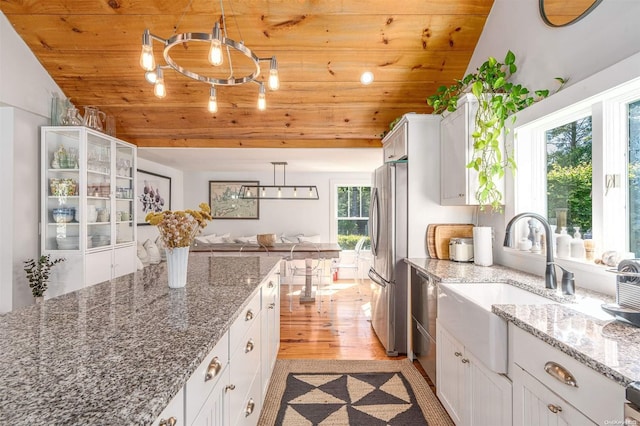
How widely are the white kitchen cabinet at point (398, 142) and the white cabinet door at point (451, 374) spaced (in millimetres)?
1595

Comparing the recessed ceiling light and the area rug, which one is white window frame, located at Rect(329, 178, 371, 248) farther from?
the area rug

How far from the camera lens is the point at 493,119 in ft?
7.65

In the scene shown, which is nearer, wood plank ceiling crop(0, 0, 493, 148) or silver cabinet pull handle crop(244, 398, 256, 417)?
silver cabinet pull handle crop(244, 398, 256, 417)

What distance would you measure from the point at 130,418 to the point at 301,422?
1.70m

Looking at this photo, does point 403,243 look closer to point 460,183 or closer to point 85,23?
point 460,183

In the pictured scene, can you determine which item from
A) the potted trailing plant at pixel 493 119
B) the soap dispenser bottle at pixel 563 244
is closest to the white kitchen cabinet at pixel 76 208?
the potted trailing plant at pixel 493 119

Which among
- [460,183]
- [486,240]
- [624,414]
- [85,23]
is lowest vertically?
[624,414]

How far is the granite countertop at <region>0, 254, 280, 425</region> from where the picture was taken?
2.13 ft

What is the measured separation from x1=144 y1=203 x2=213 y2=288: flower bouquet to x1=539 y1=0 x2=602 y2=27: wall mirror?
2.24 m

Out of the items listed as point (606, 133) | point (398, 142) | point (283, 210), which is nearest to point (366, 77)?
point (398, 142)

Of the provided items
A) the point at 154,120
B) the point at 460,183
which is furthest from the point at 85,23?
the point at 460,183

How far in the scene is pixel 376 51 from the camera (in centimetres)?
304

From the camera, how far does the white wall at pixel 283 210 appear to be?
22.1 feet

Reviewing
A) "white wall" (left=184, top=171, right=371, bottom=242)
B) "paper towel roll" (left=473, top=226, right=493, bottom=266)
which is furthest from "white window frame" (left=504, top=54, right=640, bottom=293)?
"white wall" (left=184, top=171, right=371, bottom=242)
